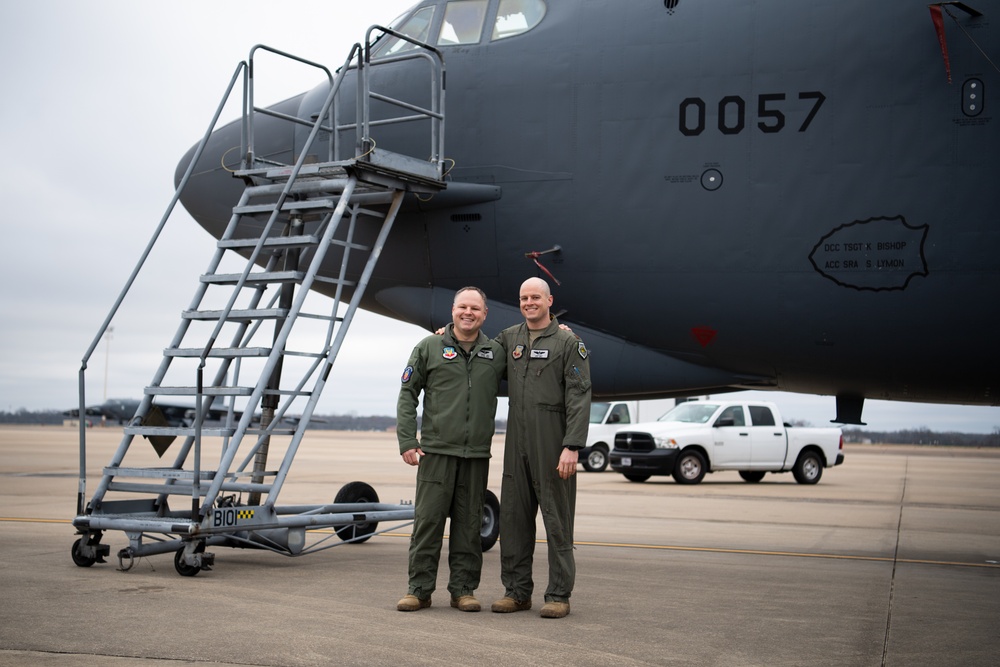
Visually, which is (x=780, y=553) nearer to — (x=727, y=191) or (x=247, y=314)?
(x=727, y=191)

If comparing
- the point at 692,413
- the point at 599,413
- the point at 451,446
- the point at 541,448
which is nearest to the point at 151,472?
the point at 451,446

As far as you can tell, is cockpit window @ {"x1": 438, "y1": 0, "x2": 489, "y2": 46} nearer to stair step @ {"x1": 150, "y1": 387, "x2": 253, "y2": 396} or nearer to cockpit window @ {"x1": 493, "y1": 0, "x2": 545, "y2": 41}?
cockpit window @ {"x1": 493, "y1": 0, "x2": 545, "y2": 41}

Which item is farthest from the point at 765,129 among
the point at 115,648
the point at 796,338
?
the point at 115,648

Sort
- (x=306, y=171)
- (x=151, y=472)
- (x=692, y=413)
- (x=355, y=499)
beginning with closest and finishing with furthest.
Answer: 1. (x=151, y=472)
2. (x=306, y=171)
3. (x=355, y=499)
4. (x=692, y=413)

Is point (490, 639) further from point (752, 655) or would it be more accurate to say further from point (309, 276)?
point (309, 276)

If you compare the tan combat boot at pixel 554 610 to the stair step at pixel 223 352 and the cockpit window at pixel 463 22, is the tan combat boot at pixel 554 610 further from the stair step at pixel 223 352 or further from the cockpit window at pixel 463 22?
the cockpit window at pixel 463 22

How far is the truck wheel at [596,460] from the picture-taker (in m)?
24.9

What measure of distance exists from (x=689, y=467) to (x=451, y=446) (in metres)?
15.8

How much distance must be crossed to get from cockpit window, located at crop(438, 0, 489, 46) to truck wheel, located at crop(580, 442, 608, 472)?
17824mm

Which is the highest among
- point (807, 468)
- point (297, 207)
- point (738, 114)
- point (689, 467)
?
point (738, 114)

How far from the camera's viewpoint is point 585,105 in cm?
743

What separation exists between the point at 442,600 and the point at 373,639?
50.7 inches

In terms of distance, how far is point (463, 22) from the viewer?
26.2 ft

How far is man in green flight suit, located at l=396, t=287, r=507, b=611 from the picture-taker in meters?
5.88
